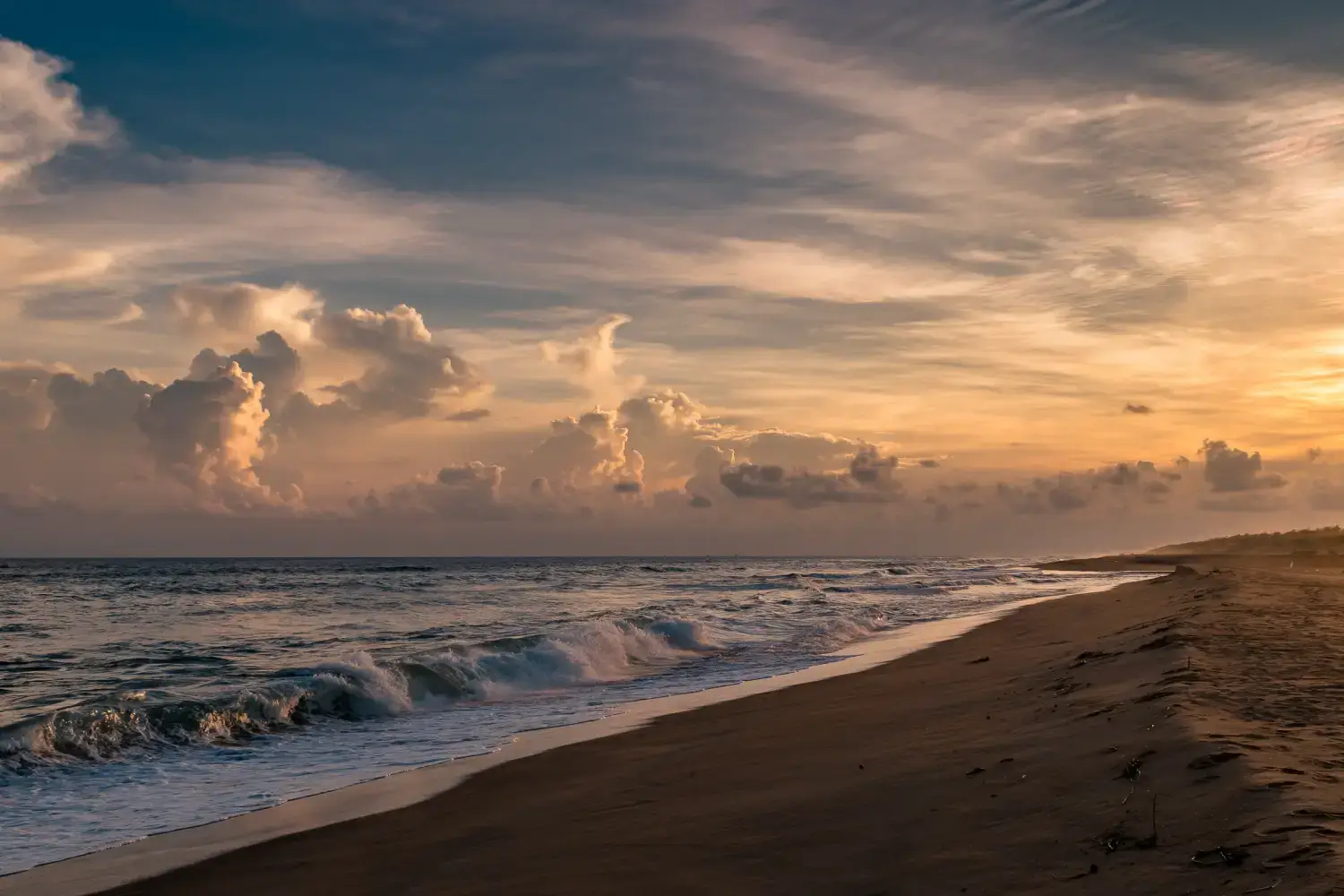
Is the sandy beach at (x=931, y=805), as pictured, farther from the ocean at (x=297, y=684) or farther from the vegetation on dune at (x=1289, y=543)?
the vegetation on dune at (x=1289, y=543)

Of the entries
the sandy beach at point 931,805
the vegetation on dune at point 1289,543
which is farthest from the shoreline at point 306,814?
the vegetation on dune at point 1289,543

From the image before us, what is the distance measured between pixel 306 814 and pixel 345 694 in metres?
6.76

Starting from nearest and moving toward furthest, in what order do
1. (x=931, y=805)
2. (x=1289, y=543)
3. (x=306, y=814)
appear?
(x=931, y=805) → (x=306, y=814) → (x=1289, y=543)

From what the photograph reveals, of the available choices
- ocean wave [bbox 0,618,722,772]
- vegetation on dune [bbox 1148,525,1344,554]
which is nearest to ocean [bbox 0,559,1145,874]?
ocean wave [bbox 0,618,722,772]

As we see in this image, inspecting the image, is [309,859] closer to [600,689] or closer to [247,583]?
[600,689]

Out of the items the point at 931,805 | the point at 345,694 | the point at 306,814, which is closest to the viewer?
the point at 931,805

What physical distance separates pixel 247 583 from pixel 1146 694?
6264 centimetres

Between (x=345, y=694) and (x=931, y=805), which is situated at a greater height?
(x=931, y=805)

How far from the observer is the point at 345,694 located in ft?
49.6

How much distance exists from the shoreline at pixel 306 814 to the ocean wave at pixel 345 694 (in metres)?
3.73

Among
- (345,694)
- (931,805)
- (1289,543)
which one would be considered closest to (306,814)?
(931,805)

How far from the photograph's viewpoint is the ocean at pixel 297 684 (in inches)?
390

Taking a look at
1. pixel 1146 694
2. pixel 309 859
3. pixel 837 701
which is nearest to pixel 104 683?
pixel 309 859

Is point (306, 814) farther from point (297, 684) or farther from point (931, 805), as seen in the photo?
point (297, 684)
